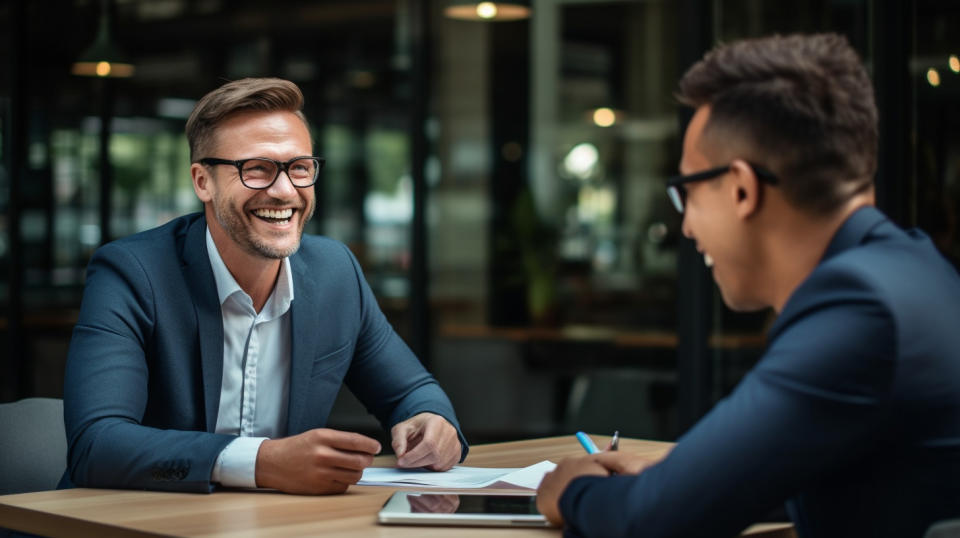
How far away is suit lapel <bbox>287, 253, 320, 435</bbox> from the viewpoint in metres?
2.52

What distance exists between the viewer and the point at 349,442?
198 cm

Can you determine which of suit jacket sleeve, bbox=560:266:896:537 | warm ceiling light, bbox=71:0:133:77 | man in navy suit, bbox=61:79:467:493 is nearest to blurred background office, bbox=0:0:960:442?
A: warm ceiling light, bbox=71:0:133:77

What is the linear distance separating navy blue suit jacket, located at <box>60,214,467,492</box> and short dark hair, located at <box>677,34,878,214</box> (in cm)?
108

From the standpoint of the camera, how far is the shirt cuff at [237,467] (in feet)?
6.72

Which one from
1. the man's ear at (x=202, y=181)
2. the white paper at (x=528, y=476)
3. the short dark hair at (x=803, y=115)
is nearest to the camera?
the short dark hair at (x=803, y=115)

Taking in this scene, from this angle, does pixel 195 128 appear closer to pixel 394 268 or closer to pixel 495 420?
pixel 394 268

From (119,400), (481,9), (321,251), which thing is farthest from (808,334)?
(481,9)

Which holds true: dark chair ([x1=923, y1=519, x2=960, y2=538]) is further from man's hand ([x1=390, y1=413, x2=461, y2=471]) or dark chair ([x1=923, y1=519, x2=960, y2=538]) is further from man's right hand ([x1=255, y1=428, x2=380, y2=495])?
man's hand ([x1=390, y1=413, x2=461, y2=471])

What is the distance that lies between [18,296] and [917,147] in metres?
4.94

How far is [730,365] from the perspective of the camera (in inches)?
204

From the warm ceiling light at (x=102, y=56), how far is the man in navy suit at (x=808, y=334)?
20.9ft

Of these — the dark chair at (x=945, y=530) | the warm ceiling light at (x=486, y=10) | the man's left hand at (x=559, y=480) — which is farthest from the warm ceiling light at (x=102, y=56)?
the dark chair at (x=945, y=530)

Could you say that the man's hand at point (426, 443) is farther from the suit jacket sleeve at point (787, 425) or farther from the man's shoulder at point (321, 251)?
the suit jacket sleeve at point (787, 425)

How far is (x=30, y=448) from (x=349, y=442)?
923 mm
